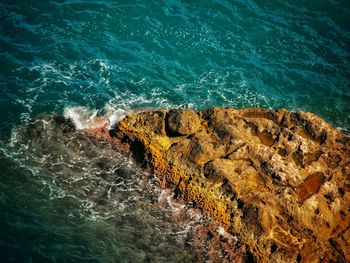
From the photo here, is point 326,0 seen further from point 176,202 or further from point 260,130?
point 176,202

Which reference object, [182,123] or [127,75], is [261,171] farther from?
[127,75]

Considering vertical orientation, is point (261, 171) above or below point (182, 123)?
below

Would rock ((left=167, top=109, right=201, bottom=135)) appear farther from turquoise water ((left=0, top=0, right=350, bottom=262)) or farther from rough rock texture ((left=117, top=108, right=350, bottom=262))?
turquoise water ((left=0, top=0, right=350, bottom=262))

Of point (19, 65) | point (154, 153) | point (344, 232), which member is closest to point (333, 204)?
point (344, 232)

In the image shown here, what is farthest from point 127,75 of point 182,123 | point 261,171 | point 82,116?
point 261,171

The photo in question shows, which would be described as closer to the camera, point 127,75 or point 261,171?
point 261,171

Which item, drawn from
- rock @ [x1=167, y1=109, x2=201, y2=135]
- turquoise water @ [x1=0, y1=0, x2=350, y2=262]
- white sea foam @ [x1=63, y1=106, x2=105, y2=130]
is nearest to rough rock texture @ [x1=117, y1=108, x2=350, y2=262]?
rock @ [x1=167, y1=109, x2=201, y2=135]
